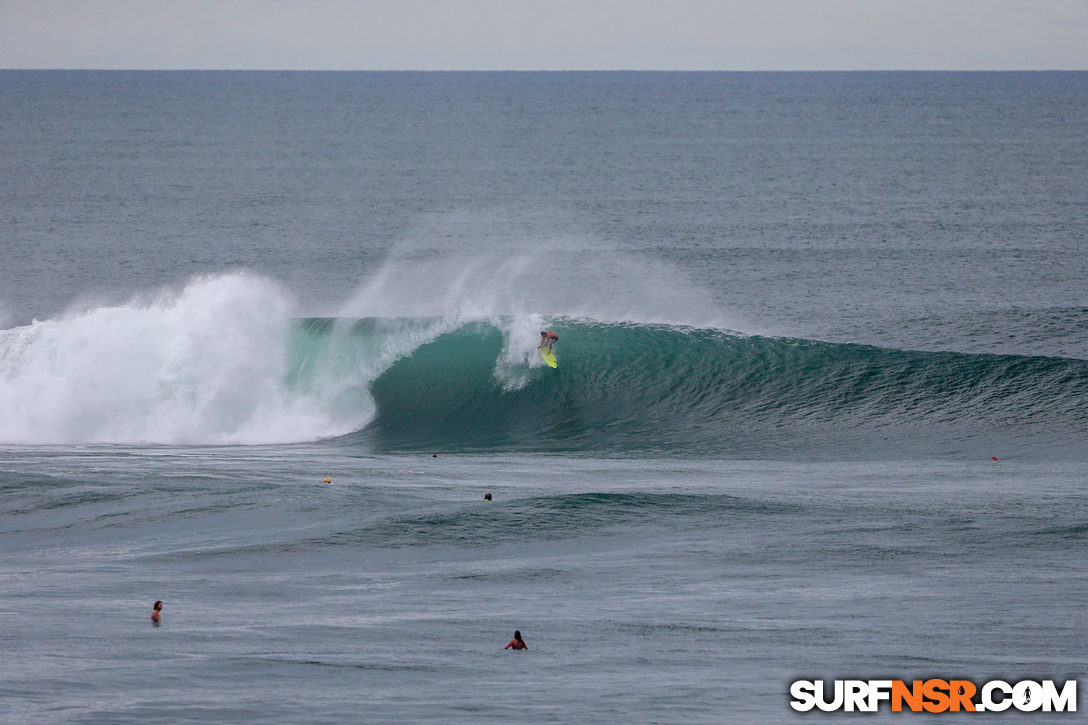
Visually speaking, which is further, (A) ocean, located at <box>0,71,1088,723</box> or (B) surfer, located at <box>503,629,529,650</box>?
(B) surfer, located at <box>503,629,529,650</box>

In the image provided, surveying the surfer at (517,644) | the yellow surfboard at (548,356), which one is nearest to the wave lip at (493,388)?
the yellow surfboard at (548,356)

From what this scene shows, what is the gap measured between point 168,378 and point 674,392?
37.0ft

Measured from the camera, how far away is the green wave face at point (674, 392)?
25.8 meters

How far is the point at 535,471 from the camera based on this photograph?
22.8 m

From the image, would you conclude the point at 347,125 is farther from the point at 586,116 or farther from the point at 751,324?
the point at 751,324

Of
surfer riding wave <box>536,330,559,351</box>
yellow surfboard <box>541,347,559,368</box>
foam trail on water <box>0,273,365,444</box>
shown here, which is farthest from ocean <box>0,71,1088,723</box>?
surfer riding wave <box>536,330,559,351</box>

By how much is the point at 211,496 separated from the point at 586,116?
14668cm

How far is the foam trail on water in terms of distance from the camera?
27.0m

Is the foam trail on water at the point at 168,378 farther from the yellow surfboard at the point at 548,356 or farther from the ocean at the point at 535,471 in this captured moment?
the yellow surfboard at the point at 548,356

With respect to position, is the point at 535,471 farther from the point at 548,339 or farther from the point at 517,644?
the point at 517,644

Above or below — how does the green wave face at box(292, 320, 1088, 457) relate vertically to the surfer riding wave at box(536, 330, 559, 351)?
below

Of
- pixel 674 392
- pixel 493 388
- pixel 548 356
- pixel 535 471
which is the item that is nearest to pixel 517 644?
pixel 535 471

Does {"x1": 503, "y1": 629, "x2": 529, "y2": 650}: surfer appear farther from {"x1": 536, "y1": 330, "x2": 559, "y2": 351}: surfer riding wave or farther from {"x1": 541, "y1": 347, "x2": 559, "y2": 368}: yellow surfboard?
{"x1": 541, "y1": 347, "x2": 559, "y2": 368}: yellow surfboard

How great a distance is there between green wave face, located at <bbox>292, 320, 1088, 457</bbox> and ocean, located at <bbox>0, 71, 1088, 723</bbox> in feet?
0.38
